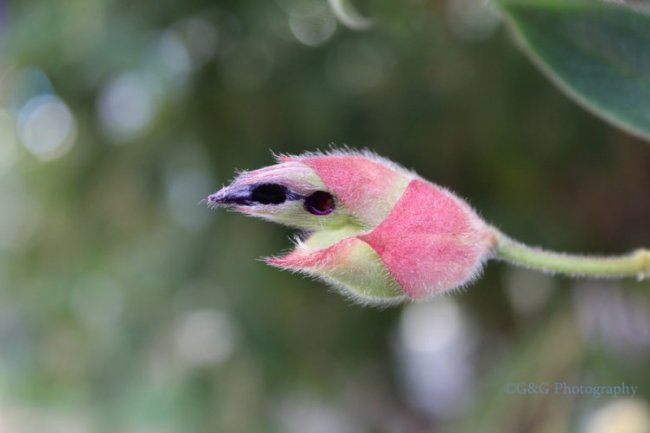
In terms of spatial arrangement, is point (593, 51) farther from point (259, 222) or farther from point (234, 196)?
point (259, 222)

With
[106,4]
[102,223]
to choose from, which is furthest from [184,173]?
[106,4]

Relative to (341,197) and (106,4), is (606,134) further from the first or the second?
(341,197)

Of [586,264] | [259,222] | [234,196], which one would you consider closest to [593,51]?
[586,264]

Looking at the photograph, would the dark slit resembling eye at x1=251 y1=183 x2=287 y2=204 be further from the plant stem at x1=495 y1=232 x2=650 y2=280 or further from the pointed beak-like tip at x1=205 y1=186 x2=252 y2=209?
the plant stem at x1=495 y1=232 x2=650 y2=280

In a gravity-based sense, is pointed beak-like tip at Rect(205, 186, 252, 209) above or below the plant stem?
above

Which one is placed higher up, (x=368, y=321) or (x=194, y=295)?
(x=194, y=295)

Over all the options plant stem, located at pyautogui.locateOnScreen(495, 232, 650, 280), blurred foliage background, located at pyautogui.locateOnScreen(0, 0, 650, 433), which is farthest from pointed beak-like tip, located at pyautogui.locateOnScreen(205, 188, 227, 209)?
blurred foliage background, located at pyautogui.locateOnScreen(0, 0, 650, 433)

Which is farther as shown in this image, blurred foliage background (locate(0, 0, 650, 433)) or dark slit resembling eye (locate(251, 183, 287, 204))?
blurred foliage background (locate(0, 0, 650, 433))
